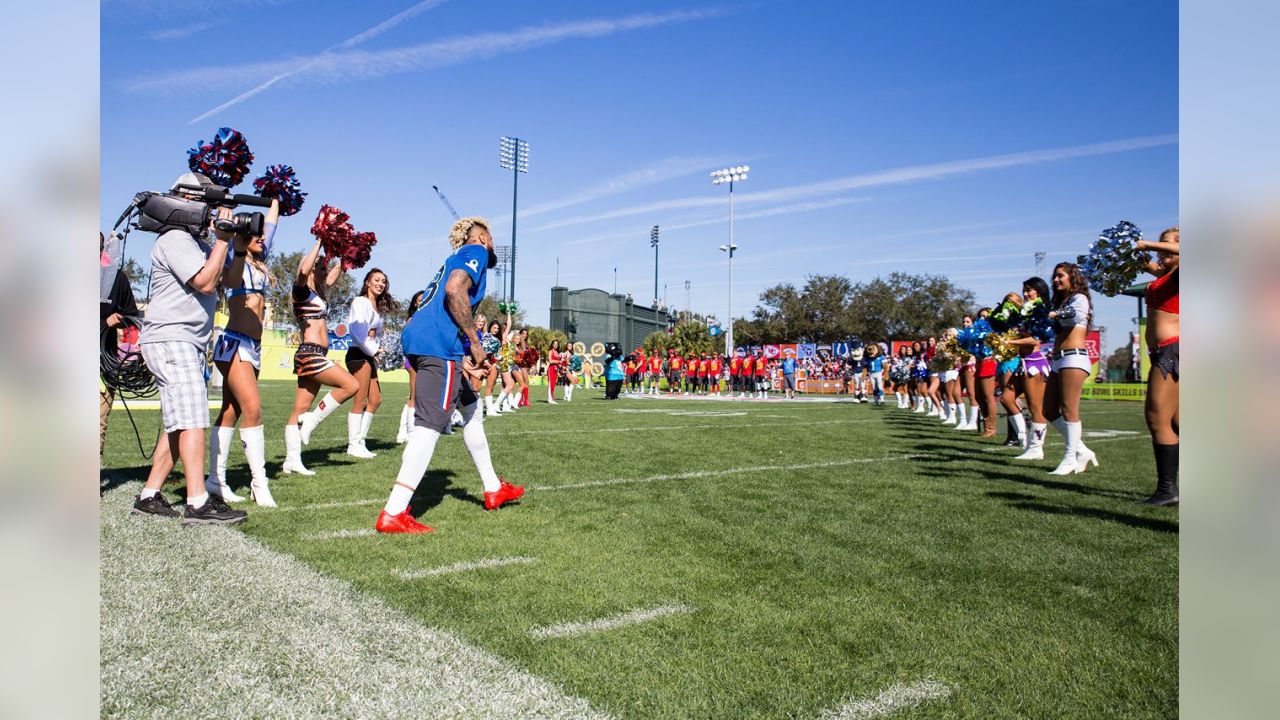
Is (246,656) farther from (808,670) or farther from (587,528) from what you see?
(587,528)

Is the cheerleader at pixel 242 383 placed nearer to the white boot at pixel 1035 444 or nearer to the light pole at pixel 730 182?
the white boot at pixel 1035 444

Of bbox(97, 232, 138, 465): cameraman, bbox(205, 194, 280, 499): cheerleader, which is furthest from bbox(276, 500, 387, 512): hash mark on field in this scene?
bbox(97, 232, 138, 465): cameraman

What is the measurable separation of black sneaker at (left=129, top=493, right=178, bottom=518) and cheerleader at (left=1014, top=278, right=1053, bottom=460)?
882cm

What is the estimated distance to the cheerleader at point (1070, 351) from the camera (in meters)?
7.64

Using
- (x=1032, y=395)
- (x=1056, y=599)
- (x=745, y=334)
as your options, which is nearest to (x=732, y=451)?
(x=1032, y=395)

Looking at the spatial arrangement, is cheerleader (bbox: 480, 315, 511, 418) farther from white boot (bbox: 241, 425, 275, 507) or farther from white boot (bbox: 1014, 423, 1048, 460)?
white boot (bbox: 1014, 423, 1048, 460)

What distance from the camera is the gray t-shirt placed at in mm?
4742

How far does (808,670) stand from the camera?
275cm

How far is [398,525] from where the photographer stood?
4.88m

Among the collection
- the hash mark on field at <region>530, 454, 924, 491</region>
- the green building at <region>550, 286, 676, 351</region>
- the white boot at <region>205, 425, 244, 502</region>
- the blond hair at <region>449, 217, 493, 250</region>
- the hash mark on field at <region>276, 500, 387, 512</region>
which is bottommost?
the hash mark on field at <region>276, 500, 387, 512</region>

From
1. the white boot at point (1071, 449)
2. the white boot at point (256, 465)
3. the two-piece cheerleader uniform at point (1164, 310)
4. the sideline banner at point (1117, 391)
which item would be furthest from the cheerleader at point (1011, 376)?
the sideline banner at point (1117, 391)

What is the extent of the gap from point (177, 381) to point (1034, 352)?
9.48m
